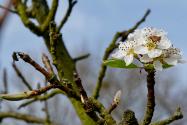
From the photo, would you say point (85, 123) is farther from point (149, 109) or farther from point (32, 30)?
point (149, 109)

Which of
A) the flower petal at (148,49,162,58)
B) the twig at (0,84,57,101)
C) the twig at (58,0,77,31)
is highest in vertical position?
A: the twig at (58,0,77,31)

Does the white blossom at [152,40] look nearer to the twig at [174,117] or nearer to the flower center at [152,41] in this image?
the flower center at [152,41]

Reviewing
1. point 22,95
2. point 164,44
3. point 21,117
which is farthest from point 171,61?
point 21,117

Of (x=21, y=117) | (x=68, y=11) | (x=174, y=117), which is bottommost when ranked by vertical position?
(x=21, y=117)

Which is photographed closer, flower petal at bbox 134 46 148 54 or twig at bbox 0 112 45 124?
flower petal at bbox 134 46 148 54

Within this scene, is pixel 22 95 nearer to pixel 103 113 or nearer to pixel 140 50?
pixel 103 113

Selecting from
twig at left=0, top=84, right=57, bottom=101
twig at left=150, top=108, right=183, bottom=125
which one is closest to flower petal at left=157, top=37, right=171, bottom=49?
twig at left=150, top=108, right=183, bottom=125

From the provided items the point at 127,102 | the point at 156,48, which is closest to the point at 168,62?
the point at 156,48

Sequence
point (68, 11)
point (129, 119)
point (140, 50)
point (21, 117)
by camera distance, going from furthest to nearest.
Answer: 1. point (21, 117)
2. point (68, 11)
3. point (140, 50)
4. point (129, 119)

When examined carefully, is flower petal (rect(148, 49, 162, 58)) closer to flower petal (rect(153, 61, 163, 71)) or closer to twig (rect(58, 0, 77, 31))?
flower petal (rect(153, 61, 163, 71))
